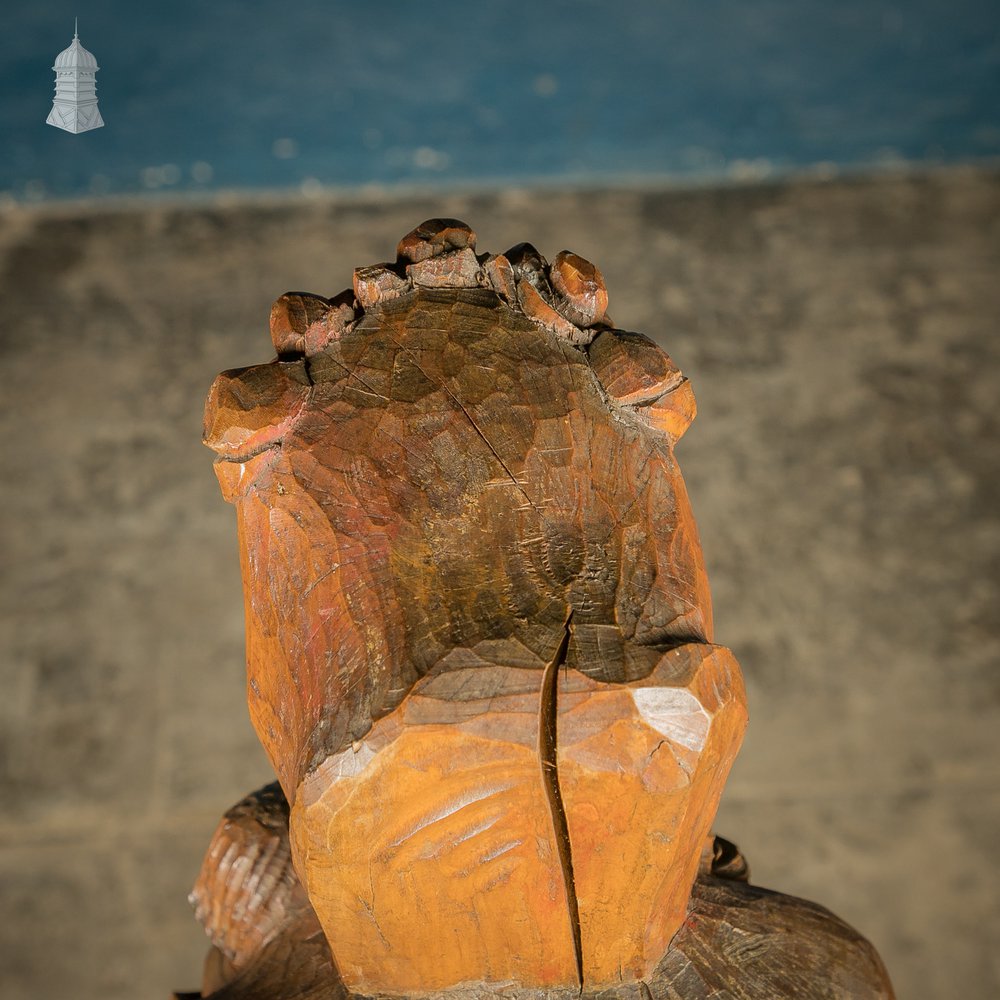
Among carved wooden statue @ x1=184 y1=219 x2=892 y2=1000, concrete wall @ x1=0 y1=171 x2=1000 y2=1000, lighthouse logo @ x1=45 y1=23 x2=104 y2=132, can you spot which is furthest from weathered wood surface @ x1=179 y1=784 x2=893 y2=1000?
concrete wall @ x1=0 y1=171 x2=1000 y2=1000

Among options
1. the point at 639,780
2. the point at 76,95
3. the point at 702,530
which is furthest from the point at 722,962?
the point at 702,530

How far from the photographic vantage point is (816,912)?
86 cm

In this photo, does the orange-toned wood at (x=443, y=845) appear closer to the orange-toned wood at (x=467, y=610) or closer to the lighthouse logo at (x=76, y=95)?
the orange-toned wood at (x=467, y=610)

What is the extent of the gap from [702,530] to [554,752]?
172 cm

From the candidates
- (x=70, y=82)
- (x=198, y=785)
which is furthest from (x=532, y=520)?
(x=198, y=785)

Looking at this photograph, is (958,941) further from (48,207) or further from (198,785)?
(48,207)

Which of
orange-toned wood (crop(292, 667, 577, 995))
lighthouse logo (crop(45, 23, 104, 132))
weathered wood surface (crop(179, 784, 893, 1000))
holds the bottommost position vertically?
weathered wood surface (crop(179, 784, 893, 1000))

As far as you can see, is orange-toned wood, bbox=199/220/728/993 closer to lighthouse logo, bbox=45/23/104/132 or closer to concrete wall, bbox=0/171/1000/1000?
lighthouse logo, bbox=45/23/104/132

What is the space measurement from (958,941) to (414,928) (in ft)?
4.92

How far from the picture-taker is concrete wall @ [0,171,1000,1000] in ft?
6.48

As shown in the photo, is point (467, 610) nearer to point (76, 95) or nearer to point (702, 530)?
point (76, 95)

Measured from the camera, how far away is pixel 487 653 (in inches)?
25.5

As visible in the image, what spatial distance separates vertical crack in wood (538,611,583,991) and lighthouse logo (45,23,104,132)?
32.1 inches

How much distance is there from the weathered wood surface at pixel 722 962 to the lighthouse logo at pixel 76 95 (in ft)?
2.58
